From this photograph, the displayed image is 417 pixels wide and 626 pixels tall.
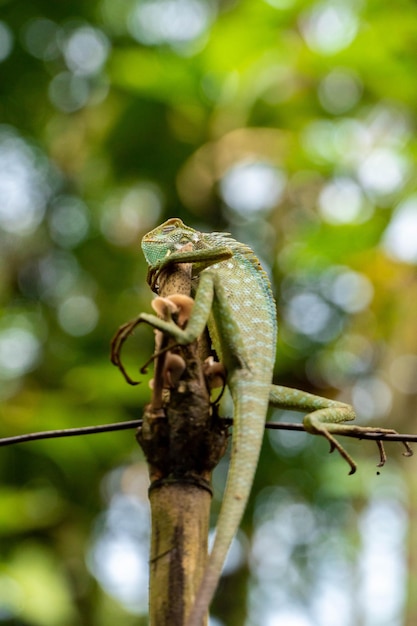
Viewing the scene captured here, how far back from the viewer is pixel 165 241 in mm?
3186

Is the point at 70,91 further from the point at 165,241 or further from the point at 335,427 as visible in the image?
the point at 335,427

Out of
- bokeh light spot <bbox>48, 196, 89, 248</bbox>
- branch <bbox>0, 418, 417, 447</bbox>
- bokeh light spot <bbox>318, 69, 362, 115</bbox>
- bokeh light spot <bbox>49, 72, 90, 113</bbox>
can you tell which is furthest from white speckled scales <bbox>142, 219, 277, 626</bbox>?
bokeh light spot <bbox>49, 72, 90, 113</bbox>

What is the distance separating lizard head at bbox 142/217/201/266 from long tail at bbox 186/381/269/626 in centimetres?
90

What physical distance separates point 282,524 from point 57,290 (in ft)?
12.0

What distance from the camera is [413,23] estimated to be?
5.43 meters

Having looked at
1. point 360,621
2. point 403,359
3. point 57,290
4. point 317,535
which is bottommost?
point 360,621

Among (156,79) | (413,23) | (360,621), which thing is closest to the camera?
(413,23)

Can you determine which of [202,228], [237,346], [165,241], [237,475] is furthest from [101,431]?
[202,228]

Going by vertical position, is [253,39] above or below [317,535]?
above

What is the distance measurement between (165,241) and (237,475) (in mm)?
1311

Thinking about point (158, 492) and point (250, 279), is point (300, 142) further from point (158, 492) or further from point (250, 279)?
point (158, 492)

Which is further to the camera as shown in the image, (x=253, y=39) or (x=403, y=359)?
(x=403, y=359)

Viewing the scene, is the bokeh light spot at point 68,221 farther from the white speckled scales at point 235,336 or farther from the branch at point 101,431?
the branch at point 101,431

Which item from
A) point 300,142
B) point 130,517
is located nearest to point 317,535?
point 130,517
